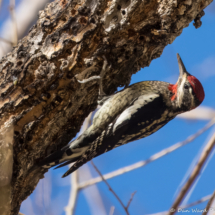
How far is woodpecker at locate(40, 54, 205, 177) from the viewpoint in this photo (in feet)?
8.46

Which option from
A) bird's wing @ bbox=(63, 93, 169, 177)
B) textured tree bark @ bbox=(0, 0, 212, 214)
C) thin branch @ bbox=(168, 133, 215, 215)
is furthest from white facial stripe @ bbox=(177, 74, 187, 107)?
thin branch @ bbox=(168, 133, 215, 215)

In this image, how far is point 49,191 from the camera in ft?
10.9

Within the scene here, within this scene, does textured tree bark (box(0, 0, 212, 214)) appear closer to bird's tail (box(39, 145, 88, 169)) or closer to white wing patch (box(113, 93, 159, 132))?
bird's tail (box(39, 145, 88, 169))

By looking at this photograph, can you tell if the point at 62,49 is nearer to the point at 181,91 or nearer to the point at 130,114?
the point at 130,114

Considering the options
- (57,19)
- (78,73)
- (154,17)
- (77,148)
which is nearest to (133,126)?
(77,148)

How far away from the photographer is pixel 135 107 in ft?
8.75

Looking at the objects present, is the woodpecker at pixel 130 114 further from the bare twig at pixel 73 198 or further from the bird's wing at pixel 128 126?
the bare twig at pixel 73 198

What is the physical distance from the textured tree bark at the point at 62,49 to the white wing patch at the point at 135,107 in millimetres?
617

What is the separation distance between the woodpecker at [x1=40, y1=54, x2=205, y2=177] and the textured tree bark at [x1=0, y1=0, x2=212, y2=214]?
0.38 metres

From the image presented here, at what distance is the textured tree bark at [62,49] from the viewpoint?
2092mm

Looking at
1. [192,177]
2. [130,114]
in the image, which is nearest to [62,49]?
[130,114]

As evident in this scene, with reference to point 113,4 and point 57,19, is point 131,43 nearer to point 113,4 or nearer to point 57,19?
point 113,4

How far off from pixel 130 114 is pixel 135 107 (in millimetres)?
103

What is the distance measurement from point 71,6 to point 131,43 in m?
0.61
